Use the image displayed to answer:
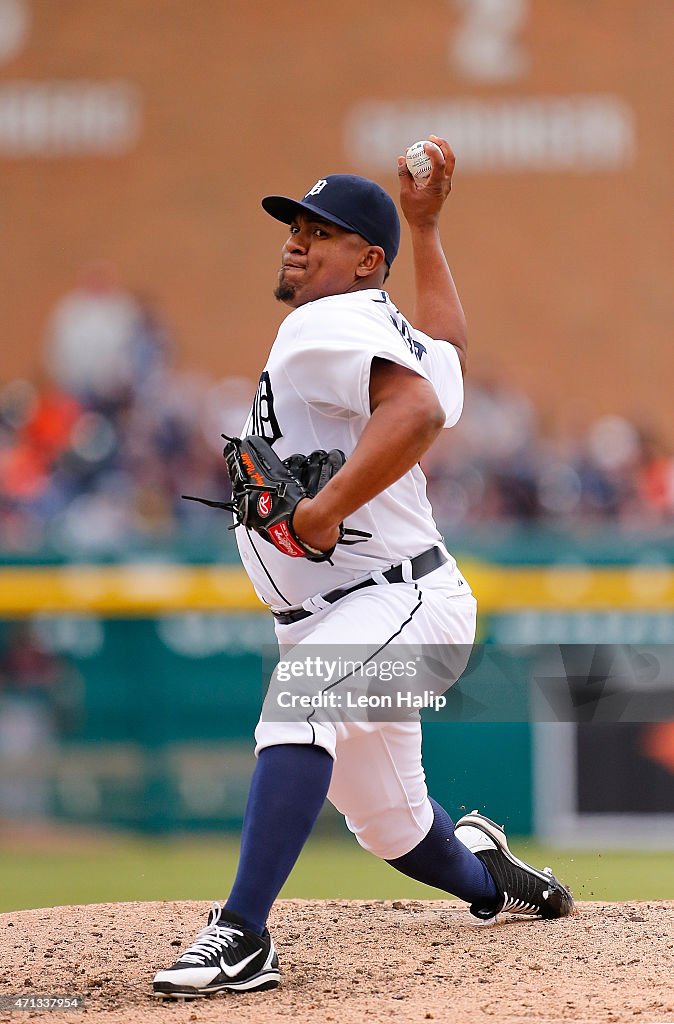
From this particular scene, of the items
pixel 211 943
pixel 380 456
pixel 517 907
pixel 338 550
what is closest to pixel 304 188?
pixel 517 907

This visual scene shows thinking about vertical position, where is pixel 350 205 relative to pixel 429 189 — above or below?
below

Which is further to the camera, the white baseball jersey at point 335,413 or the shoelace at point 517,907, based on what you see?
the shoelace at point 517,907

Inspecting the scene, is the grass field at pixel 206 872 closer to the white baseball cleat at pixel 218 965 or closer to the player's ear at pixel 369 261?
the white baseball cleat at pixel 218 965

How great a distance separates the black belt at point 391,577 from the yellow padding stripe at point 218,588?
108 inches

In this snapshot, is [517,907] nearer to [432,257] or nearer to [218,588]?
[432,257]

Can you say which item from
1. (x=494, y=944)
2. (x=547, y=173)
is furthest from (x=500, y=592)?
Result: (x=547, y=173)

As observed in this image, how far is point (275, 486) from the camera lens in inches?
104

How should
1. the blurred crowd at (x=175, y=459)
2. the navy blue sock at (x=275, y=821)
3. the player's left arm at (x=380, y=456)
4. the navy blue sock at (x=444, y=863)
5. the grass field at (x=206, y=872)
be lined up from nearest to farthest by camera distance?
1. the player's left arm at (x=380, y=456)
2. the navy blue sock at (x=275, y=821)
3. the navy blue sock at (x=444, y=863)
4. the grass field at (x=206, y=872)
5. the blurred crowd at (x=175, y=459)

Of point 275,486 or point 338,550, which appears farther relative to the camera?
point 338,550

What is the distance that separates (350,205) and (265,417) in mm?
463

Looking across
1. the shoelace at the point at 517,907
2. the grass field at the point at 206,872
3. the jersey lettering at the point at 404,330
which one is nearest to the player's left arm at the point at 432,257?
the jersey lettering at the point at 404,330

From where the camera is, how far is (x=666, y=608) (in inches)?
222

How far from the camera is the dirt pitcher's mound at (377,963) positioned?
261 cm

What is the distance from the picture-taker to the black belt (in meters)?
2.87
